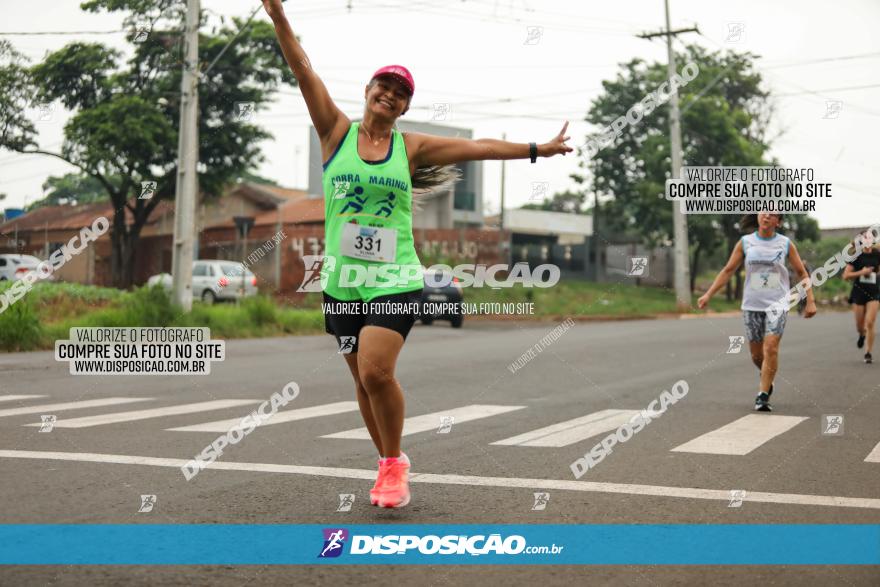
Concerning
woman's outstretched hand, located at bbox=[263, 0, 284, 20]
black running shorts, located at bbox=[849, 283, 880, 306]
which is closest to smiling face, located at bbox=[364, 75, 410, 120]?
woman's outstretched hand, located at bbox=[263, 0, 284, 20]

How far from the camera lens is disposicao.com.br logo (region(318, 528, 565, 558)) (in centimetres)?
387

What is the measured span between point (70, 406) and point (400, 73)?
580 centimetres

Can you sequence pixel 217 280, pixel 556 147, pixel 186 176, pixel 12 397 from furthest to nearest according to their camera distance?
pixel 217 280 < pixel 186 176 < pixel 12 397 < pixel 556 147

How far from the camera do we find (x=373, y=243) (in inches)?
179

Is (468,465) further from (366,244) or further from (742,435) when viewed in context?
(742,435)

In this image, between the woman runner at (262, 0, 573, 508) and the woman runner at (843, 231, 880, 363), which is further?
the woman runner at (843, 231, 880, 363)

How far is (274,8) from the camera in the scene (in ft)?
15.1

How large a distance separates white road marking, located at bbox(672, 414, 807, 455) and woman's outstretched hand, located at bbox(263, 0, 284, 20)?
12.7ft

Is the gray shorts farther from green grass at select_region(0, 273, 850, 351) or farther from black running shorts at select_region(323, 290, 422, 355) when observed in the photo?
green grass at select_region(0, 273, 850, 351)

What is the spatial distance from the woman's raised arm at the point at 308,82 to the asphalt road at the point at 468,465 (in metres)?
1.87

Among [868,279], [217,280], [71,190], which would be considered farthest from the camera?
[217,280]

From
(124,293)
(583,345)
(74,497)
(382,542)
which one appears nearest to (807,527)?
(382,542)

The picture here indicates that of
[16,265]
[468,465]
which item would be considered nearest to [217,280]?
[16,265]

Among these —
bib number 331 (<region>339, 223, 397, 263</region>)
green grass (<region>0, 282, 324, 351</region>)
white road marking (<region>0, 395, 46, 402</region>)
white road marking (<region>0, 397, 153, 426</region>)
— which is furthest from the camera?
green grass (<region>0, 282, 324, 351</region>)
